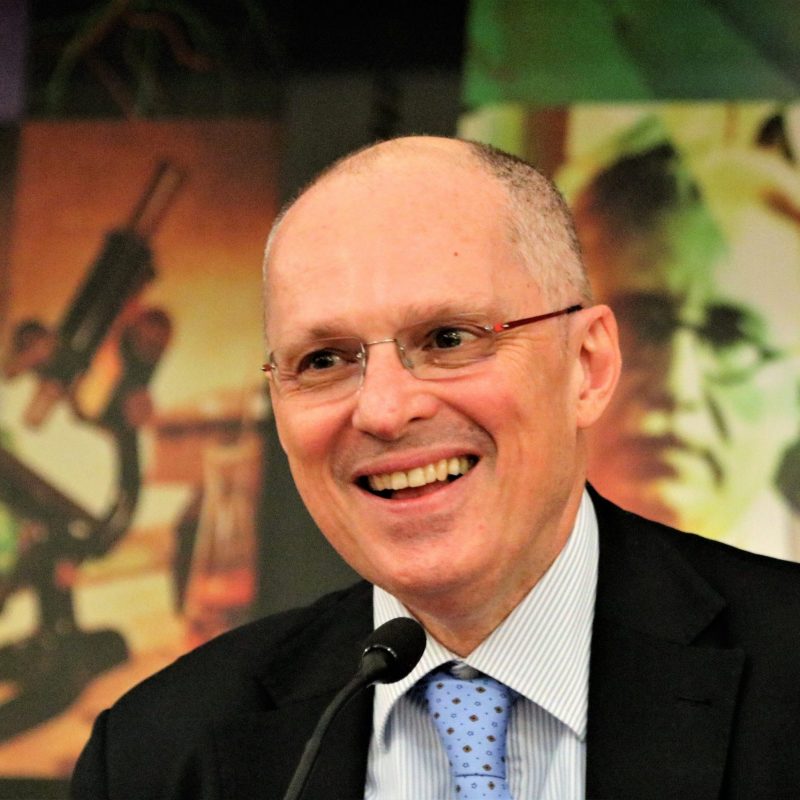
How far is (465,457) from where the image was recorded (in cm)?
162

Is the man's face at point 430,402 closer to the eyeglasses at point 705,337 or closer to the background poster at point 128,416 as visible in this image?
the eyeglasses at point 705,337

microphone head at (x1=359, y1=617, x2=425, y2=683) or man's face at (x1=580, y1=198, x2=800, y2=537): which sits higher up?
man's face at (x1=580, y1=198, x2=800, y2=537)

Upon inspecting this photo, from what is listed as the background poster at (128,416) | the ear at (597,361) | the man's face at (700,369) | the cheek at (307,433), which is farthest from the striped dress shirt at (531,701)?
the background poster at (128,416)

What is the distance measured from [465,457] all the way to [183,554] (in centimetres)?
161

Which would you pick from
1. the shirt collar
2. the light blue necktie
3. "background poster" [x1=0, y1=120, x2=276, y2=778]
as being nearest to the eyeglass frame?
the shirt collar

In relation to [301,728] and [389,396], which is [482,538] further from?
[301,728]

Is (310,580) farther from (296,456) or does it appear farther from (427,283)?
(427,283)

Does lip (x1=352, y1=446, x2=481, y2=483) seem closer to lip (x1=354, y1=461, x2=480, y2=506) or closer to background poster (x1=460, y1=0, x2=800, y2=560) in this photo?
lip (x1=354, y1=461, x2=480, y2=506)

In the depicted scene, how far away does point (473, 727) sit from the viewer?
5.55ft

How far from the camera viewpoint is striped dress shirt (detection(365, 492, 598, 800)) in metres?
1.67

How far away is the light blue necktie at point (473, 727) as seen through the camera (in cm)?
166

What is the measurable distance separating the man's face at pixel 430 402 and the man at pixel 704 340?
1310 millimetres

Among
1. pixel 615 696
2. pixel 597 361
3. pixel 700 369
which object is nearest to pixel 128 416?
pixel 700 369

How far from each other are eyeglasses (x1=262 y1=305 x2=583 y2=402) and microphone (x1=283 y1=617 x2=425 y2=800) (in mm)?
315
